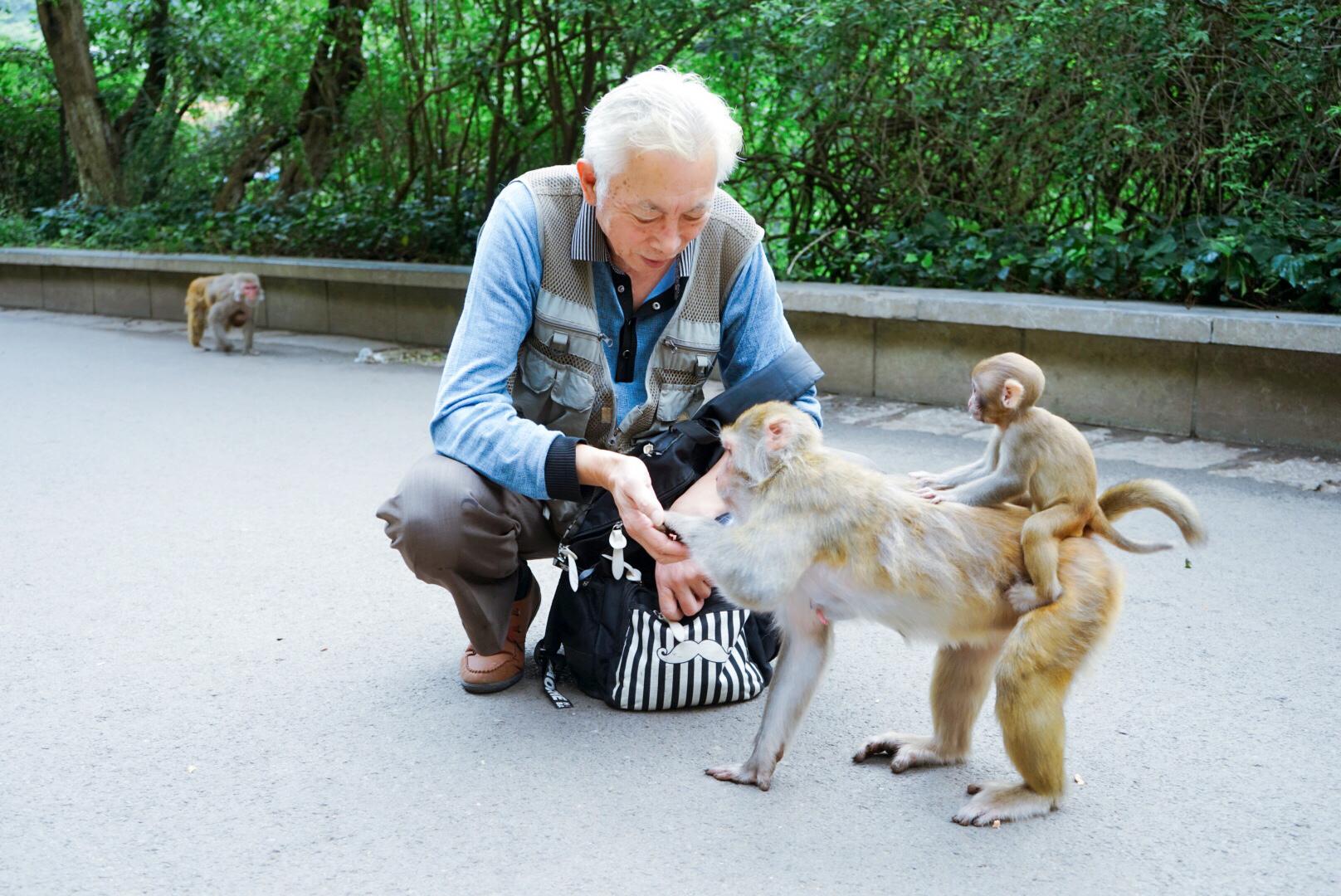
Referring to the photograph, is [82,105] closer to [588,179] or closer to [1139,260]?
[1139,260]

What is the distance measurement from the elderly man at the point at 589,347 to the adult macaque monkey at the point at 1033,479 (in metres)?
0.49

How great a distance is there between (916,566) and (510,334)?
46.4 inches

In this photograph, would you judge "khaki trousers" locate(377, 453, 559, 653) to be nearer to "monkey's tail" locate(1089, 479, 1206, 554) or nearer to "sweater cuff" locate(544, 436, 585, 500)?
"sweater cuff" locate(544, 436, 585, 500)

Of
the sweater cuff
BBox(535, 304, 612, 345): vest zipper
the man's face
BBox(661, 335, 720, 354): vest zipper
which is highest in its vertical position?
the man's face

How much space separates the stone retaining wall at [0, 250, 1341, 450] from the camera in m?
6.10

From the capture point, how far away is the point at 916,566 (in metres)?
2.73

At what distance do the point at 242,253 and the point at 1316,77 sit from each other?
9.98 m

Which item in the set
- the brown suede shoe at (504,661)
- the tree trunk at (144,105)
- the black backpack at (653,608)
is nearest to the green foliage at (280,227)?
the tree trunk at (144,105)

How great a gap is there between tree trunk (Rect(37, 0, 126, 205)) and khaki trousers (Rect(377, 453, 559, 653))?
14520 millimetres

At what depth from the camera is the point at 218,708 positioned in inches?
134

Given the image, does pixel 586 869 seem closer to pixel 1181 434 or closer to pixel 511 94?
pixel 1181 434

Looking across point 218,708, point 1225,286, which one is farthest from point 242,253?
point 218,708

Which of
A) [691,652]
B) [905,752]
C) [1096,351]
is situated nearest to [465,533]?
[691,652]

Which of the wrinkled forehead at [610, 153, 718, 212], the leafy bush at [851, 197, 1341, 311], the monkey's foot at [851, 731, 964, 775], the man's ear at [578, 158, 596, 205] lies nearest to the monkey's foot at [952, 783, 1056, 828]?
the monkey's foot at [851, 731, 964, 775]
